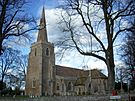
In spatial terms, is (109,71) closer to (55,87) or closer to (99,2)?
(99,2)

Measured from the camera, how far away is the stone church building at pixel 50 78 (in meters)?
83.9

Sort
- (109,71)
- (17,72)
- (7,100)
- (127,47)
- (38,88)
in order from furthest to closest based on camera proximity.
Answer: (38,88) → (17,72) → (127,47) → (7,100) → (109,71)

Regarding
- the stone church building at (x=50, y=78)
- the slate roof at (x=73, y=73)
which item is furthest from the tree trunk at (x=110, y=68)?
the slate roof at (x=73, y=73)

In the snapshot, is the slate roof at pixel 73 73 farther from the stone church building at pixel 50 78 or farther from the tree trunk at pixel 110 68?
the tree trunk at pixel 110 68

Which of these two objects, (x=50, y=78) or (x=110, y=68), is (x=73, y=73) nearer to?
(x=50, y=78)

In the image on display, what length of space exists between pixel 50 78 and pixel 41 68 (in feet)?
15.9

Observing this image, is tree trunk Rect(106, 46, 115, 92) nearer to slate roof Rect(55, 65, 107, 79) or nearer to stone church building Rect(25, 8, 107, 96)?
stone church building Rect(25, 8, 107, 96)

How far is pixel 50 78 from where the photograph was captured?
85812 mm

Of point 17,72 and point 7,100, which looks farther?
point 17,72

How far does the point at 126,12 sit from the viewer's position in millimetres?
17844

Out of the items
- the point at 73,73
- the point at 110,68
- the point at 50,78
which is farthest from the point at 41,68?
the point at 110,68

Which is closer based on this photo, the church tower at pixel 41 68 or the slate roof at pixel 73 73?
the church tower at pixel 41 68

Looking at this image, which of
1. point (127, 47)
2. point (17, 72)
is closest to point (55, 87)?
point (17, 72)

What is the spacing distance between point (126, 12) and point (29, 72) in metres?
75.1
